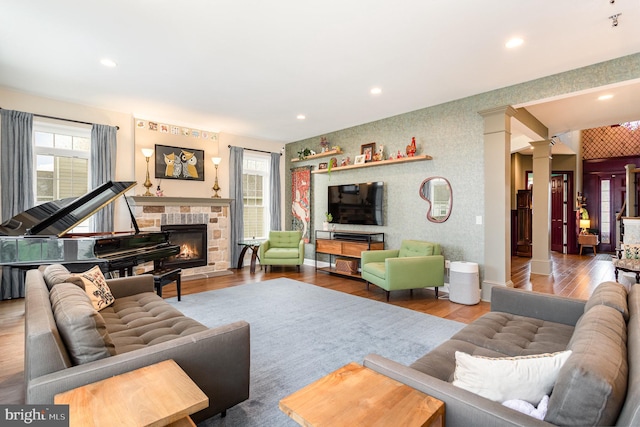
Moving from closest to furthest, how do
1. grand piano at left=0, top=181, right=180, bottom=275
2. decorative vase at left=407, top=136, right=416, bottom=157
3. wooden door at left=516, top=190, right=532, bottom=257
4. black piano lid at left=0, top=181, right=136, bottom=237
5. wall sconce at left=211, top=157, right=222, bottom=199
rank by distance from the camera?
grand piano at left=0, top=181, right=180, bottom=275 → black piano lid at left=0, top=181, right=136, bottom=237 → decorative vase at left=407, top=136, right=416, bottom=157 → wall sconce at left=211, top=157, right=222, bottom=199 → wooden door at left=516, top=190, right=532, bottom=257

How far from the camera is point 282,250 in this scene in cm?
620

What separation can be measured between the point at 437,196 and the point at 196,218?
4.20 m

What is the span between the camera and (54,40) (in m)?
2.95

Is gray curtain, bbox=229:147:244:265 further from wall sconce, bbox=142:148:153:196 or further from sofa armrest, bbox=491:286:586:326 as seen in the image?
sofa armrest, bbox=491:286:586:326

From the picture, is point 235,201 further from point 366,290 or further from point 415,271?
point 415,271

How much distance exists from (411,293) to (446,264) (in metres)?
0.67

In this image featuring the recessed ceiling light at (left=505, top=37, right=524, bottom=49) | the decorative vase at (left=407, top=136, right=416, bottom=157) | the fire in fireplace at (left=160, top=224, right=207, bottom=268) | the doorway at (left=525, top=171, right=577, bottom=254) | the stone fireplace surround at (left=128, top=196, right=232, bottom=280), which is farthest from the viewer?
the doorway at (left=525, top=171, right=577, bottom=254)

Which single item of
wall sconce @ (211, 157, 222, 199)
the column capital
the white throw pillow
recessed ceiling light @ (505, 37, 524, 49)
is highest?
recessed ceiling light @ (505, 37, 524, 49)

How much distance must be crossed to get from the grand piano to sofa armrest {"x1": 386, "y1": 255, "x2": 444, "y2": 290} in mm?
2940

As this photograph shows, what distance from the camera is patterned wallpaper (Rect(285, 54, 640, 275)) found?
12.0 ft

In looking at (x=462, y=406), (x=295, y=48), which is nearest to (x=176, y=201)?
(x=295, y=48)

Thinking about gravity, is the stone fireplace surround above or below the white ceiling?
below

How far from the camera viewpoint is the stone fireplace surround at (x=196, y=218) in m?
5.23

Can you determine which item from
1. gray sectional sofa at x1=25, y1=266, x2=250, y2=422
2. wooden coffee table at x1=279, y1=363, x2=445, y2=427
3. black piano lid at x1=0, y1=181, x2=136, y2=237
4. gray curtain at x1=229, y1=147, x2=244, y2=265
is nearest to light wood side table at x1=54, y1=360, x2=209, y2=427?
gray sectional sofa at x1=25, y1=266, x2=250, y2=422
